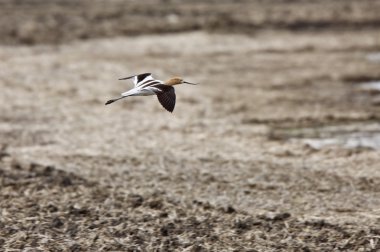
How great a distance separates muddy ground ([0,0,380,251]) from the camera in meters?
7.03

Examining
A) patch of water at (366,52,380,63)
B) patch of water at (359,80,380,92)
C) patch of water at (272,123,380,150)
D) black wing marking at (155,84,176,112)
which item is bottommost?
patch of water at (272,123,380,150)

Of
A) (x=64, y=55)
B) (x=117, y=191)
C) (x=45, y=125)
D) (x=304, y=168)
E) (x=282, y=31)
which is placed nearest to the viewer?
(x=117, y=191)

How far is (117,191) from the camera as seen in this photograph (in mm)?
8305

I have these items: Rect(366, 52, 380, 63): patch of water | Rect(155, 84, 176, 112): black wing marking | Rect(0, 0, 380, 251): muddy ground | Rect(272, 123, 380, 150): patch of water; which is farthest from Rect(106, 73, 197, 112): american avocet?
Rect(366, 52, 380, 63): patch of water

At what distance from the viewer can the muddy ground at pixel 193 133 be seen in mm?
7027

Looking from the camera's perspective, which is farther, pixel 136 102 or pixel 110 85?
pixel 110 85

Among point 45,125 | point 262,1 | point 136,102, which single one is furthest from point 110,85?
point 262,1

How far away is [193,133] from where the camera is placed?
1141 cm

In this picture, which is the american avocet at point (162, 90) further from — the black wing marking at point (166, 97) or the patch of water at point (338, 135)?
the patch of water at point (338, 135)

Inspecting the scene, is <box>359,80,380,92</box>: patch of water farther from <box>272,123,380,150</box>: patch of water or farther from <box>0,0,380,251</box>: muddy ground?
<box>272,123,380,150</box>: patch of water

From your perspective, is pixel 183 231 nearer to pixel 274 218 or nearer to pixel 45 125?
pixel 274 218

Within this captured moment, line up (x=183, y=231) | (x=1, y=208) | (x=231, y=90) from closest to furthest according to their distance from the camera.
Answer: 1. (x=183, y=231)
2. (x=1, y=208)
3. (x=231, y=90)

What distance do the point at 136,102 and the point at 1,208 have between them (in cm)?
638

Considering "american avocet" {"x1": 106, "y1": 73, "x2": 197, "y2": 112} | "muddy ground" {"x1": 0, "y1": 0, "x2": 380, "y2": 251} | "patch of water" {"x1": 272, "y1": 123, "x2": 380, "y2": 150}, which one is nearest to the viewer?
"american avocet" {"x1": 106, "y1": 73, "x2": 197, "y2": 112}
